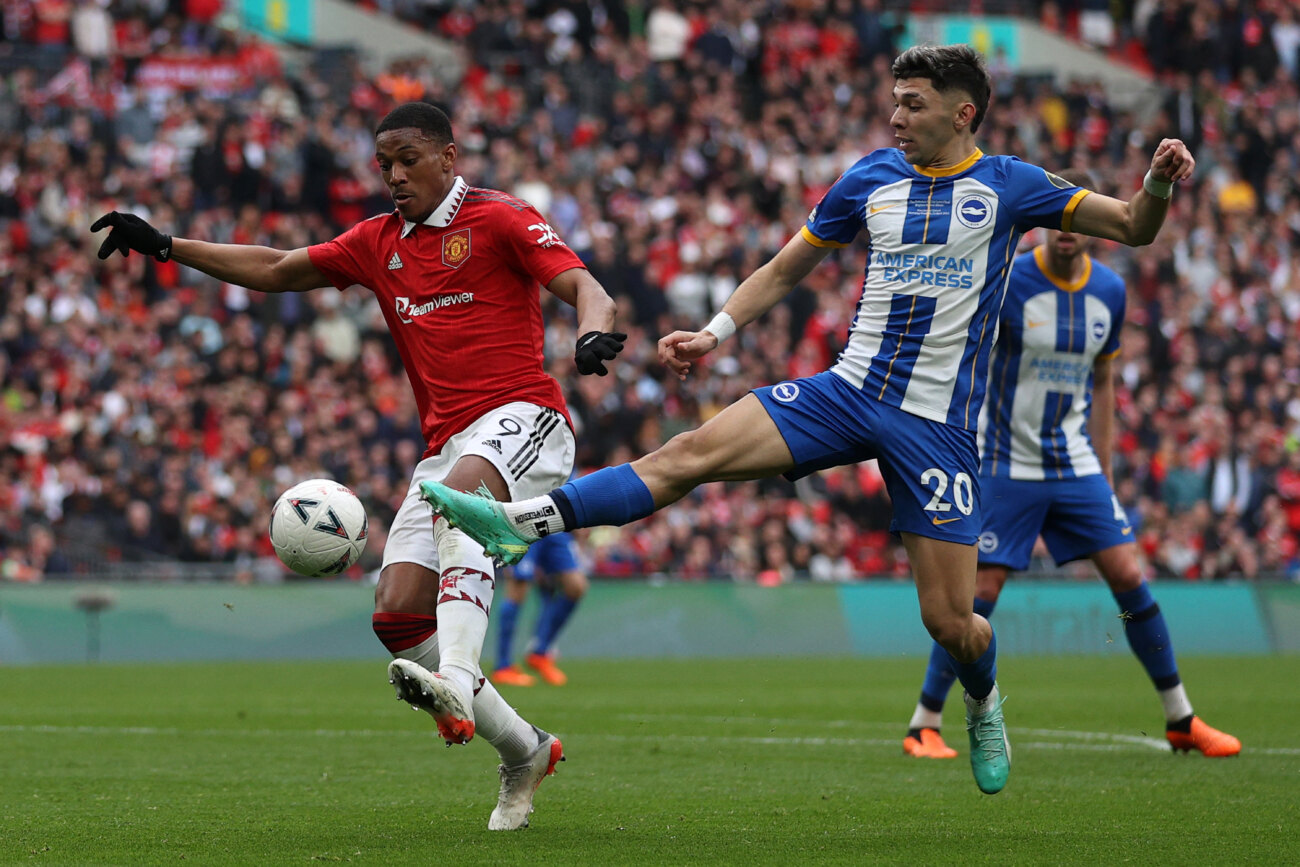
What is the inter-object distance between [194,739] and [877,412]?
5445 mm

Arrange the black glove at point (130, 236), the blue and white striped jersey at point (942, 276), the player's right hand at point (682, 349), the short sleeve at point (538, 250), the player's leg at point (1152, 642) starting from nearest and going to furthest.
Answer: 1. the player's right hand at point (682, 349)
2. the blue and white striped jersey at point (942, 276)
3. the short sleeve at point (538, 250)
4. the black glove at point (130, 236)
5. the player's leg at point (1152, 642)

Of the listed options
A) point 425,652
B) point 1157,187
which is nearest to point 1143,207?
point 1157,187

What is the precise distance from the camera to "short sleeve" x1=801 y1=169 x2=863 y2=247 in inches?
268

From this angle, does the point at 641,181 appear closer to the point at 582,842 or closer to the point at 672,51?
the point at 672,51

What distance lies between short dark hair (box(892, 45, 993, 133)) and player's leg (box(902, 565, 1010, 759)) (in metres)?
3.17

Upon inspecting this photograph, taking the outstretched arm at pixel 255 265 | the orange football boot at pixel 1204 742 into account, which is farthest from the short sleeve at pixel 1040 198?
the orange football boot at pixel 1204 742

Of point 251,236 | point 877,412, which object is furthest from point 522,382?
point 251,236

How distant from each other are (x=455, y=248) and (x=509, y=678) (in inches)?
355

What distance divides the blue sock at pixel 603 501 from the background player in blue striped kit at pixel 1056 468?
3.57 m

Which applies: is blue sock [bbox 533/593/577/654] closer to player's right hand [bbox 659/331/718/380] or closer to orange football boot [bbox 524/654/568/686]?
orange football boot [bbox 524/654/568/686]

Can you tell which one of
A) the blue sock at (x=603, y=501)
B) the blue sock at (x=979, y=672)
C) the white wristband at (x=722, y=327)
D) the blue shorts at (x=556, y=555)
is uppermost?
the white wristband at (x=722, y=327)

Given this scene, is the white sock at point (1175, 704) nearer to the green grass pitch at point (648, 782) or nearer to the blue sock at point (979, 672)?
the green grass pitch at point (648, 782)

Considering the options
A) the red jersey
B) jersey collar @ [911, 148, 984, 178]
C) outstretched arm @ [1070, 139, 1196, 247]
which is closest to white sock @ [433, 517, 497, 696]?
the red jersey

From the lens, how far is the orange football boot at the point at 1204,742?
30.0 feet
